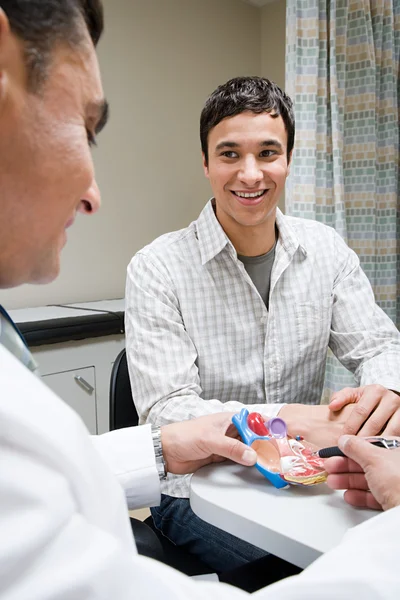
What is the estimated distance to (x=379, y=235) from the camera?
2752mm

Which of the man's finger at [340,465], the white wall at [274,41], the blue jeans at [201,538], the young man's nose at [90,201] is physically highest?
the white wall at [274,41]

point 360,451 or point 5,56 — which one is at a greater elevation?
point 5,56

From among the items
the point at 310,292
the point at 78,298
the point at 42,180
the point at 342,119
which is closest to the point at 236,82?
the point at 310,292

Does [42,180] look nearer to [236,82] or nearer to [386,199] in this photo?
[236,82]

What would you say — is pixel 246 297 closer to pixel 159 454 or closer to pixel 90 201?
pixel 159 454

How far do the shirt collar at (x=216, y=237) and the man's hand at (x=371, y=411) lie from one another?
57 cm

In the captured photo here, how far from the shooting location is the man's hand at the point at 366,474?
2.32 feet

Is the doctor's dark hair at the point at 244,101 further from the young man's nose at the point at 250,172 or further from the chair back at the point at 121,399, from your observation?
the chair back at the point at 121,399

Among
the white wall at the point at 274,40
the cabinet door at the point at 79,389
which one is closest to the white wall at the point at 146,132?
the white wall at the point at 274,40

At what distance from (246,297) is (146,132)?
1.96m

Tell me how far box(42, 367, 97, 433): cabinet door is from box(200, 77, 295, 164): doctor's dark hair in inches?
47.9

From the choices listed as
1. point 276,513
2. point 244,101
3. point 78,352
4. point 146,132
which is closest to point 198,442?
point 276,513

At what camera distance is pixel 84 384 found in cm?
236

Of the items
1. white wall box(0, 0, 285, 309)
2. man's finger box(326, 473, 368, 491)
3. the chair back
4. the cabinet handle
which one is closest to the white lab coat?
man's finger box(326, 473, 368, 491)
